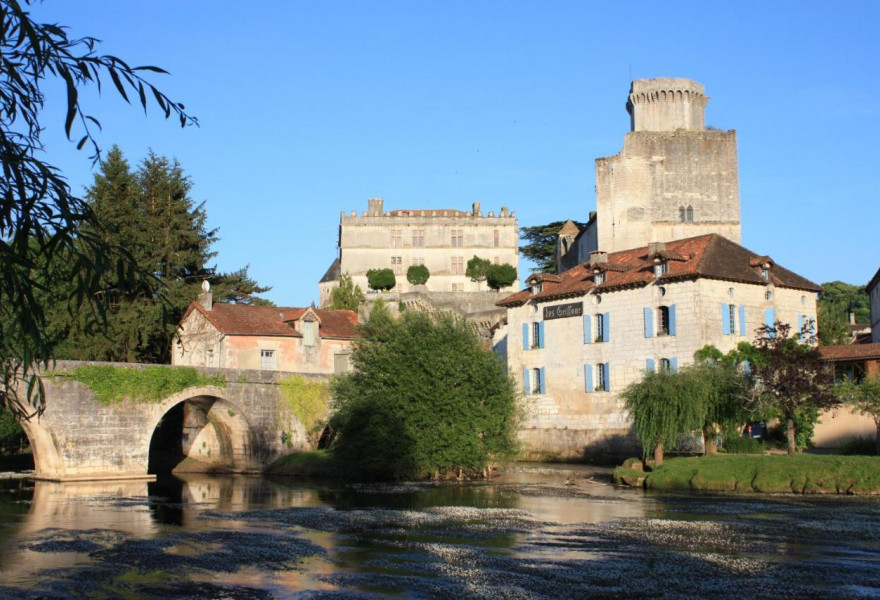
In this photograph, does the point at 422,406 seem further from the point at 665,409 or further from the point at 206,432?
the point at 206,432

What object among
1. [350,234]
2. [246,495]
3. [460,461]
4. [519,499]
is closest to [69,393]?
[246,495]

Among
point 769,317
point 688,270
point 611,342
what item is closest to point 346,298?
point 611,342

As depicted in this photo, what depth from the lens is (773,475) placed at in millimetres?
25906

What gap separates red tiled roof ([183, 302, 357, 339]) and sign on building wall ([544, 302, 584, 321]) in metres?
9.21

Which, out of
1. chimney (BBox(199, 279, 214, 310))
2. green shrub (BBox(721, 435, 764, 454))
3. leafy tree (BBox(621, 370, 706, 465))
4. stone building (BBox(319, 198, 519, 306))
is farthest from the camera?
stone building (BBox(319, 198, 519, 306))

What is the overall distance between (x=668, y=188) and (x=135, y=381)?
1280 inches

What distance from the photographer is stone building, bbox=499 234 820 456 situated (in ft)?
119

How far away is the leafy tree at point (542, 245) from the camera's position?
255 ft

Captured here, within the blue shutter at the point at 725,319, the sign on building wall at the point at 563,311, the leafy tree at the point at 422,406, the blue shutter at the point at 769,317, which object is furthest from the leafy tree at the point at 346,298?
the blue shutter at the point at 769,317

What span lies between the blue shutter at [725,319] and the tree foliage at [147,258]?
21562mm

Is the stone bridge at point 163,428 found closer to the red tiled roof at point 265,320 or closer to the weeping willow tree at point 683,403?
the red tiled roof at point 265,320

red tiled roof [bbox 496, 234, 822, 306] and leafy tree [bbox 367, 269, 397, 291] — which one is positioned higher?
leafy tree [bbox 367, 269, 397, 291]

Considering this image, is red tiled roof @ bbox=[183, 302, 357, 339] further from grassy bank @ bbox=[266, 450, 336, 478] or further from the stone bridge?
grassy bank @ bbox=[266, 450, 336, 478]

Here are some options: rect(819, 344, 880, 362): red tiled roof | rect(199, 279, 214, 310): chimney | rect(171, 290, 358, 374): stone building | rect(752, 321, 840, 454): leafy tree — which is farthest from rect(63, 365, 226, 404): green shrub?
rect(819, 344, 880, 362): red tiled roof
